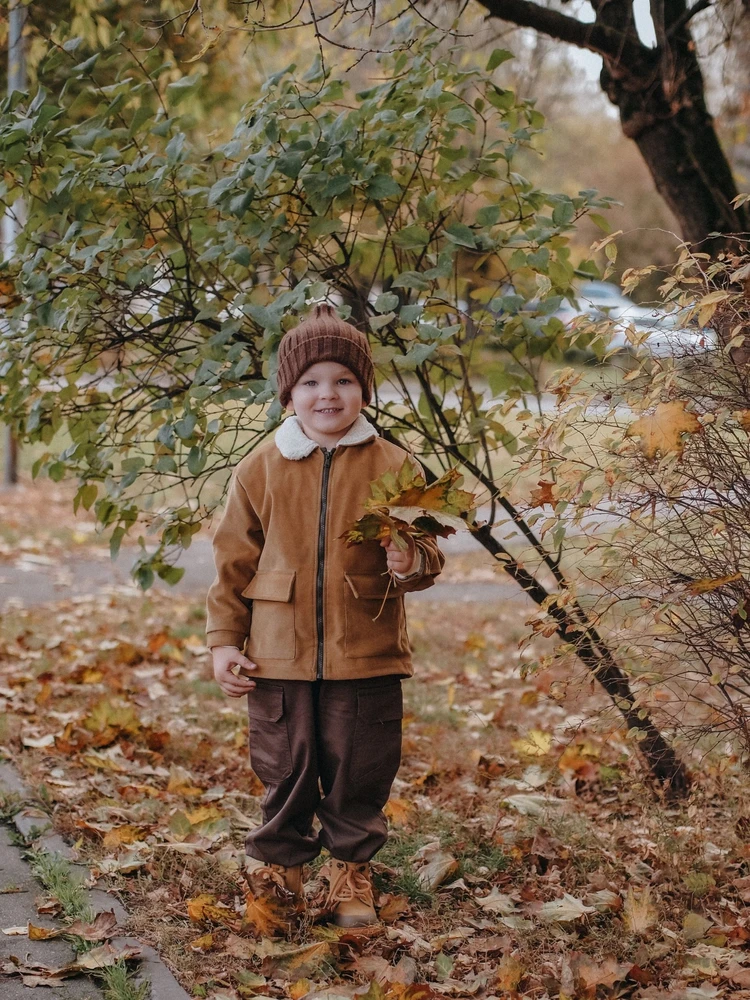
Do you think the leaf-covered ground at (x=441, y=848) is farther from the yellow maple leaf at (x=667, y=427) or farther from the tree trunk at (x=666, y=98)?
the tree trunk at (x=666, y=98)

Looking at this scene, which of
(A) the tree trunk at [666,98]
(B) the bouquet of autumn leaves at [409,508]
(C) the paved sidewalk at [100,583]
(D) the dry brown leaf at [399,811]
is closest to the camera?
(B) the bouquet of autumn leaves at [409,508]

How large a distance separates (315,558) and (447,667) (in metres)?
3.05

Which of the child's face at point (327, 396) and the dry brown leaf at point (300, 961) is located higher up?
the child's face at point (327, 396)

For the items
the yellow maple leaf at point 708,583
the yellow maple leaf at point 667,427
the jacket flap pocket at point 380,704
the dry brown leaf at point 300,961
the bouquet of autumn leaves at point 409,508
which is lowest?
the dry brown leaf at point 300,961

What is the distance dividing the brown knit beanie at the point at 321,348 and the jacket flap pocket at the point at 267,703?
32.3 inches

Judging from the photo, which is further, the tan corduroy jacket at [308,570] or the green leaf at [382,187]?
the green leaf at [382,187]

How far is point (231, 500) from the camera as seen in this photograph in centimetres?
288

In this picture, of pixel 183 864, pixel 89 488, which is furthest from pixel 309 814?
pixel 89 488

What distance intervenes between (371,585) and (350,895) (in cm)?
86

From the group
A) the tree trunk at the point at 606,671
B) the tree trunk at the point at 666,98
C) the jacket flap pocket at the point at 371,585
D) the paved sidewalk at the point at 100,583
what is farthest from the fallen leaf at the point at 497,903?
the paved sidewalk at the point at 100,583

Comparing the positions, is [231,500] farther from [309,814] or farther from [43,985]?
[43,985]

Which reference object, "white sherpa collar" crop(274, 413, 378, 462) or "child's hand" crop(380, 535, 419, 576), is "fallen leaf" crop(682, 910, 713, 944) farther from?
"white sherpa collar" crop(274, 413, 378, 462)

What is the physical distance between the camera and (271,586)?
2.77m

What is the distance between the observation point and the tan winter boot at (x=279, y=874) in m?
2.90
